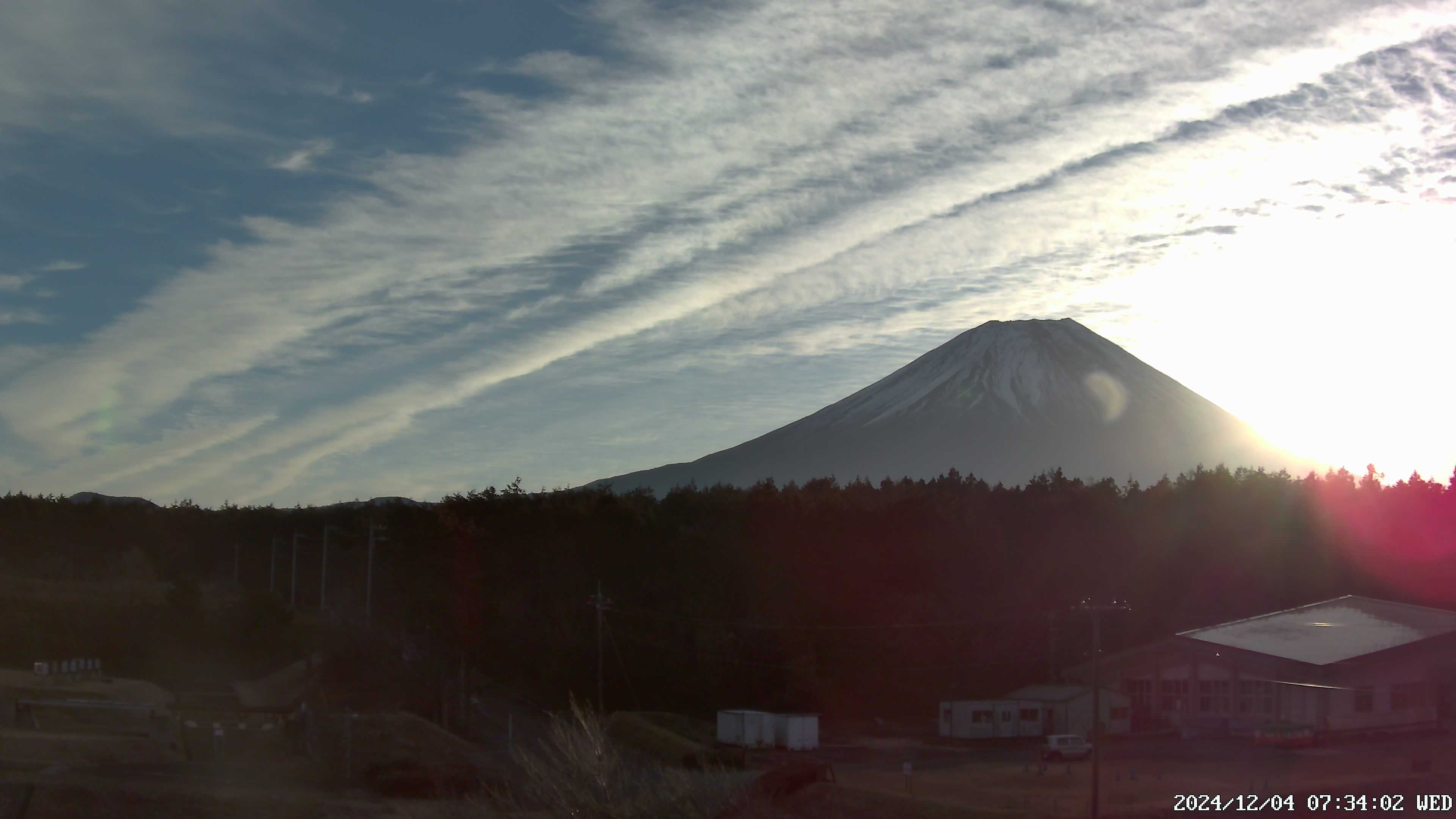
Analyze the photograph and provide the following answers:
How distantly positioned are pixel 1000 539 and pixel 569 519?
1020 inches

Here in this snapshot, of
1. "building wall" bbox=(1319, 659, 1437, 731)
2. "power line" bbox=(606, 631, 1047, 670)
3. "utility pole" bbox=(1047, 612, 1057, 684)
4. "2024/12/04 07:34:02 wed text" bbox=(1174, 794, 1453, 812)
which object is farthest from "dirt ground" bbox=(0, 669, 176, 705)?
"building wall" bbox=(1319, 659, 1437, 731)

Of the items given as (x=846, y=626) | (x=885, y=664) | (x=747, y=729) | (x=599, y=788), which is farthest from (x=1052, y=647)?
(x=599, y=788)

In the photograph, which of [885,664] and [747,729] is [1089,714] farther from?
[747,729]

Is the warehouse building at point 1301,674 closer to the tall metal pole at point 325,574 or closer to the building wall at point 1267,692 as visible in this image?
the building wall at point 1267,692

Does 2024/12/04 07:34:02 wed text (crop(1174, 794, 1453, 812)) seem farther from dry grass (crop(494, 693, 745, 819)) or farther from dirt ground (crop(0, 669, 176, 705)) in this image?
dirt ground (crop(0, 669, 176, 705))

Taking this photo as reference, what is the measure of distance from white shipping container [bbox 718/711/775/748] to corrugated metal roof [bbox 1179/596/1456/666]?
19.6 m

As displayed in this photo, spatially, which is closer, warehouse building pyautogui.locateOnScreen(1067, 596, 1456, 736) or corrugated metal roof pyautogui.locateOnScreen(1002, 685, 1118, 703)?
warehouse building pyautogui.locateOnScreen(1067, 596, 1456, 736)

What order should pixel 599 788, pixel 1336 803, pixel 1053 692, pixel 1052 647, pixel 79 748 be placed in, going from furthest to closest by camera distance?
1. pixel 1052 647
2. pixel 1053 692
3. pixel 79 748
4. pixel 1336 803
5. pixel 599 788

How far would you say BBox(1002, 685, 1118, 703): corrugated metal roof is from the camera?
178ft

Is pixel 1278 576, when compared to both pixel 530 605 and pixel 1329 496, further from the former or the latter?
pixel 530 605

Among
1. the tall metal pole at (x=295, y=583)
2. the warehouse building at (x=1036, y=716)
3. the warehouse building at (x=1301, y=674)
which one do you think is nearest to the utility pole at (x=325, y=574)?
the tall metal pole at (x=295, y=583)

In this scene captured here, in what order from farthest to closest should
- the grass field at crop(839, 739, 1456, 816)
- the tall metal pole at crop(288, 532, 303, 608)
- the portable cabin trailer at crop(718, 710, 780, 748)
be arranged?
the tall metal pole at crop(288, 532, 303, 608), the portable cabin trailer at crop(718, 710, 780, 748), the grass field at crop(839, 739, 1456, 816)

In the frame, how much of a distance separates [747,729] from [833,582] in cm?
1798

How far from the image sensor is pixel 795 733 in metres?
49.6
